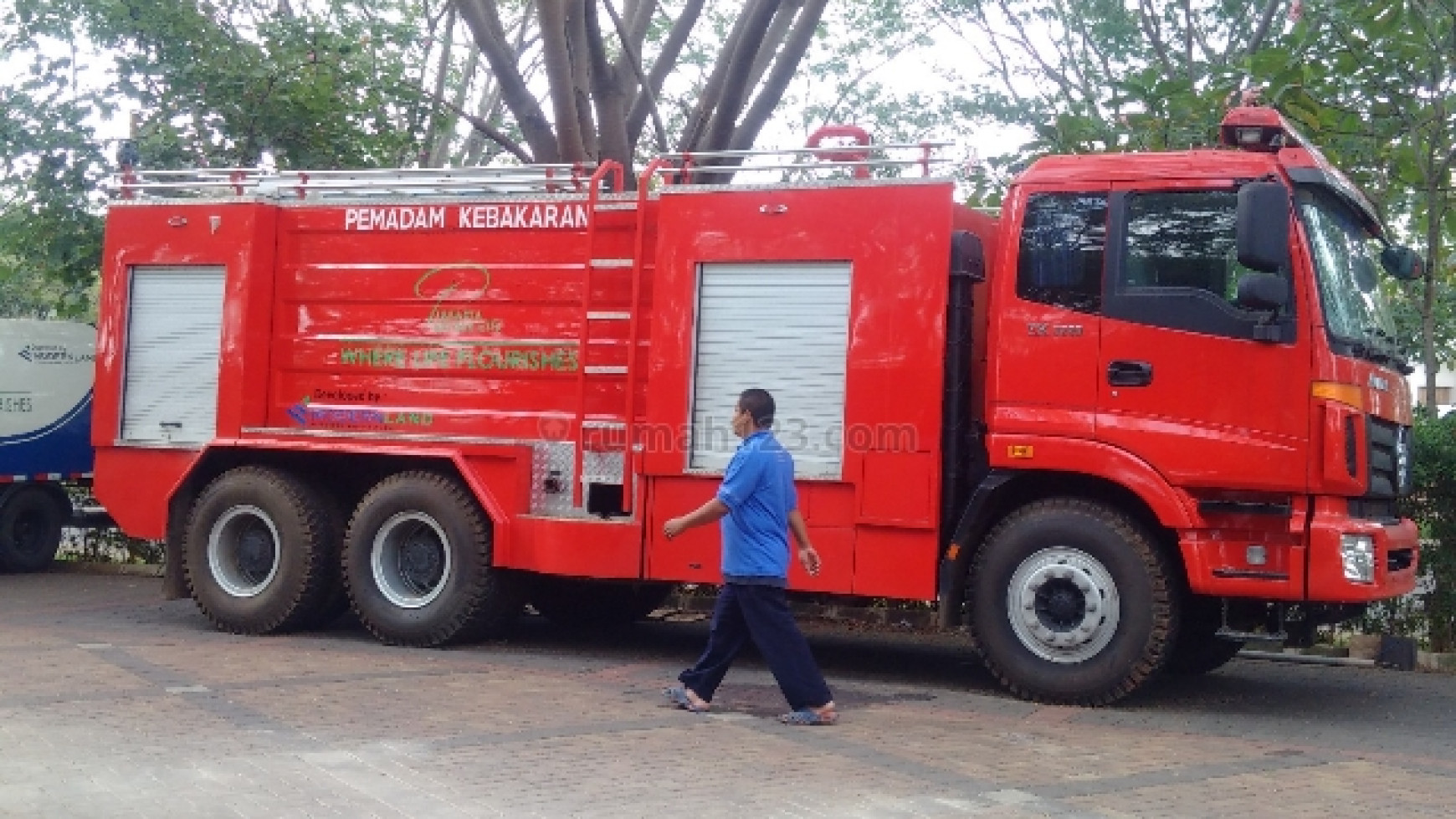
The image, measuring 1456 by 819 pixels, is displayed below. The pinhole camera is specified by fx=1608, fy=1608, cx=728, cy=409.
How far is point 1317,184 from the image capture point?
8.30 meters

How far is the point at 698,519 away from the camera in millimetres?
7645

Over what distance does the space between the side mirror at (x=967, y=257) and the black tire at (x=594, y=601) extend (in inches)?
130

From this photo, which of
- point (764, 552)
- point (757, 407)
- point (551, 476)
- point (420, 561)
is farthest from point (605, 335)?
point (764, 552)

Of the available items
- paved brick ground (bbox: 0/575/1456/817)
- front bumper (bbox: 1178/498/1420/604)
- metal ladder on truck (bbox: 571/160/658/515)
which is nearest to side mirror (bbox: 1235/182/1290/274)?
front bumper (bbox: 1178/498/1420/604)

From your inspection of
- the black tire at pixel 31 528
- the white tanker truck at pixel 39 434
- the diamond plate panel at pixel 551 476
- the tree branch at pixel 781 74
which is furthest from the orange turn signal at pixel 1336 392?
the black tire at pixel 31 528

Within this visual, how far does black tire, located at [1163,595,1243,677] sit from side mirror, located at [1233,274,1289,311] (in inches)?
64.4

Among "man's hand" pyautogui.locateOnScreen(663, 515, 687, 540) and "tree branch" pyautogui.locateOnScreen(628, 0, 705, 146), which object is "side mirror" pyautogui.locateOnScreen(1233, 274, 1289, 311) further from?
"tree branch" pyautogui.locateOnScreen(628, 0, 705, 146)

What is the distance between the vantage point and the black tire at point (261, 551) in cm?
1063

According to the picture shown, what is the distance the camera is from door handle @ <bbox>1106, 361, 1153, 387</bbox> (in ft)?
27.0

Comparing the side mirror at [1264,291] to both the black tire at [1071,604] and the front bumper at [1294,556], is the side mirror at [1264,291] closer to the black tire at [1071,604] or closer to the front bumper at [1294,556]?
the front bumper at [1294,556]

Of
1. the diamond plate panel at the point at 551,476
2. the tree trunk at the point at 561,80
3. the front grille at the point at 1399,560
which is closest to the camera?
the front grille at the point at 1399,560

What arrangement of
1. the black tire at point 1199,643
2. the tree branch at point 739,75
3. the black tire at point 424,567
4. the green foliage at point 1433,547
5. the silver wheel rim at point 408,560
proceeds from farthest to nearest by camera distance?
the tree branch at point 739,75 → the silver wheel rim at point 408,560 → the green foliage at point 1433,547 → the black tire at point 424,567 → the black tire at point 1199,643

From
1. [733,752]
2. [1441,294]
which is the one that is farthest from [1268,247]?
[1441,294]

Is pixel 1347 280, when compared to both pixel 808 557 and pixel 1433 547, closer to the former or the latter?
pixel 1433 547
